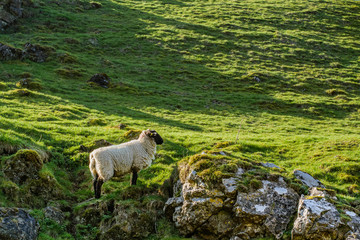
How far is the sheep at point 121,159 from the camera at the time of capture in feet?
42.0

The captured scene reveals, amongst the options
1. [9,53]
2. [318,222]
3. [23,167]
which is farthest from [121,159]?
[9,53]

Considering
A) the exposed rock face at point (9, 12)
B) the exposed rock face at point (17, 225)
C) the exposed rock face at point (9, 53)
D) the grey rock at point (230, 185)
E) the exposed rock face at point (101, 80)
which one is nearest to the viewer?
the exposed rock face at point (17, 225)

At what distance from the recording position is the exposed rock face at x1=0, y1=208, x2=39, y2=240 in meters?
8.79

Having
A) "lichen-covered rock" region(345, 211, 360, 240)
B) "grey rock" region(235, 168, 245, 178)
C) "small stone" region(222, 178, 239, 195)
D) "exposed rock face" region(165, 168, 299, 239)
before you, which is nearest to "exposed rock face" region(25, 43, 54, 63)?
"exposed rock face" region(165, 168, 299, 239)

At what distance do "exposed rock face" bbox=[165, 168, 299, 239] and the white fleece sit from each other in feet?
10.8

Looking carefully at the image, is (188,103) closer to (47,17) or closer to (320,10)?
(47,17)

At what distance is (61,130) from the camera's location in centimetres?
2192

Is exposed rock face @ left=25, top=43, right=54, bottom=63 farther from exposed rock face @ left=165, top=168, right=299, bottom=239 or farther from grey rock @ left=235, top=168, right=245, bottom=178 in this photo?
grey rock @ left=235, top=168, right=245, bottom=178

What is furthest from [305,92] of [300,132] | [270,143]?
[270,143]

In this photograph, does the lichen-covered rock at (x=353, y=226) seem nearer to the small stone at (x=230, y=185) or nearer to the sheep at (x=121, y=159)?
the small stone at (x=230, y=185)

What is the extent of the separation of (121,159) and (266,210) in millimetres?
6651

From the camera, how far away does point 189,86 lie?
50.0 meters

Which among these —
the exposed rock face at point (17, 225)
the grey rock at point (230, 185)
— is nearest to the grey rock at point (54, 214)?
the exposed rock face at point (17, 225)

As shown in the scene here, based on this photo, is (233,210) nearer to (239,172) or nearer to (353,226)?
(239,172)
